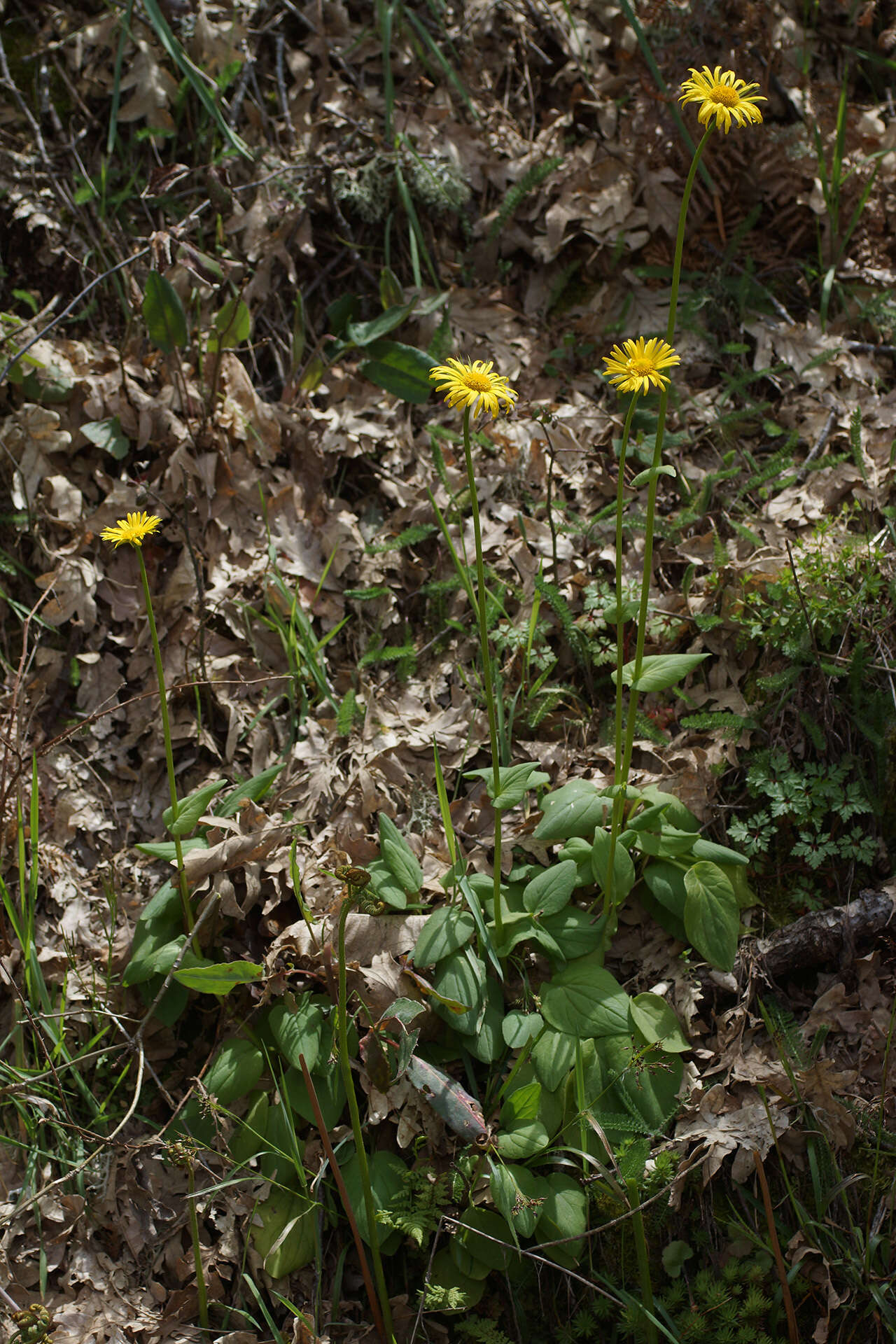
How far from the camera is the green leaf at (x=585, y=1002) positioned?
2146 millimetres

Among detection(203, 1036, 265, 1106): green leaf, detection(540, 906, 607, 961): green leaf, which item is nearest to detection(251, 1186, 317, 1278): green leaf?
detection(203, 1036, 265, 1106): green leaf

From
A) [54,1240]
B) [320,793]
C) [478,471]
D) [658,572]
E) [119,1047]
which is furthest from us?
[478,471]

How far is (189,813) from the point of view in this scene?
7.45ft

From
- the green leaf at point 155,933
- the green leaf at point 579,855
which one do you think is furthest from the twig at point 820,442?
the green leaf at point 155,933

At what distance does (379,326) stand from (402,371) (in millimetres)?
195

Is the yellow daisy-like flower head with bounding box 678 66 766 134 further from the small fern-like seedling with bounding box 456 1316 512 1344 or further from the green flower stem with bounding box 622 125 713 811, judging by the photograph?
the small fern-like seedling with bounding box 456 1316 512 1344

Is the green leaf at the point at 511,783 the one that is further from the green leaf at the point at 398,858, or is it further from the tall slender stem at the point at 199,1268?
the tall slender stem at the point at 199,1268

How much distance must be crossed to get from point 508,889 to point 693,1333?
1.06 meters

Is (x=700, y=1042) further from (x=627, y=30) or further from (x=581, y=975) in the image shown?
(x=627, y=30)

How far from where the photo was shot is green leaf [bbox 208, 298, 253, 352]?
3199 mm

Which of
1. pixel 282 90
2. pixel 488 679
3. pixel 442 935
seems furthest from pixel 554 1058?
pixel 282 90

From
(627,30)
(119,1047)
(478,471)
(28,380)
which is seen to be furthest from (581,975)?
(627,30)

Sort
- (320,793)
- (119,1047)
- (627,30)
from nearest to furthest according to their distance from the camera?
(119,1047)
(320,793)
(627,30)

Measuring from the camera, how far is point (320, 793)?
8.91ft
